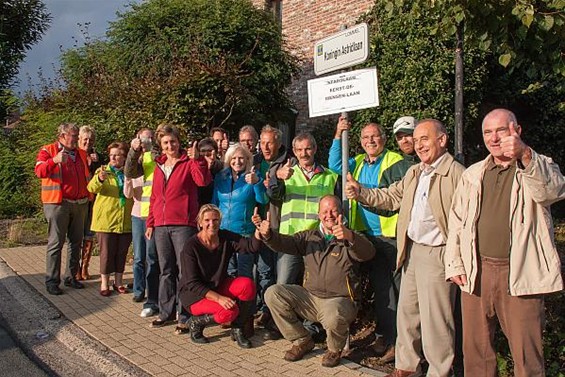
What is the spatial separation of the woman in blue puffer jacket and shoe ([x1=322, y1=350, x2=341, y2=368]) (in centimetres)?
128

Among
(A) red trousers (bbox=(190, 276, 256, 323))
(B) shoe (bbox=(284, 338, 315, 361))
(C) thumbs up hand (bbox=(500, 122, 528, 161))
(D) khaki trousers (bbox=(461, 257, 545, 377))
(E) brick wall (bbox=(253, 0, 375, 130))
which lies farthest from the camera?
(E) brick wall (bbox=(253, 0, 375, 130))

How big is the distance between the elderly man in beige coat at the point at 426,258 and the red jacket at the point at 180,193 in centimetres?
211

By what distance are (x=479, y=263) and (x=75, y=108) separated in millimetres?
9661

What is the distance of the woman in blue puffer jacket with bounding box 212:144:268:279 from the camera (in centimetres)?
542

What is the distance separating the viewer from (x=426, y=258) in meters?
3.99

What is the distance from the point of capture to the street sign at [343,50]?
14.3 feet

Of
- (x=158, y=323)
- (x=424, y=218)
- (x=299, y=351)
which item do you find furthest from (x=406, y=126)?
(x=158, y=323)

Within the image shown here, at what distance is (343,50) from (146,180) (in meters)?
2.75

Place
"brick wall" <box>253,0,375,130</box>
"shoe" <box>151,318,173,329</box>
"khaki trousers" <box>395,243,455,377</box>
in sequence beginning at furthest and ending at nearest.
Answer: "brick wall" <box>253,0,375,130</box> → "shoe" <box>151,318,173,329</box> → "khaki trousers" <box>395,243,455,377</box>

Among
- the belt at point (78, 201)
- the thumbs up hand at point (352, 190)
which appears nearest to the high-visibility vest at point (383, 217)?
the thumbs up hand at point (352, 190)

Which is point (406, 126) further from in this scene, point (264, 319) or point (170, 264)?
point (170, 264)

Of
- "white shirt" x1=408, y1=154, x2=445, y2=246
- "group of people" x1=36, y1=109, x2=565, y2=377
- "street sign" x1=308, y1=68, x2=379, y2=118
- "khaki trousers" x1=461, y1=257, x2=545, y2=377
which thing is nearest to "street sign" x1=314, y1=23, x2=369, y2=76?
"street sign" x1=308, y1=68, x2=379, y2=118

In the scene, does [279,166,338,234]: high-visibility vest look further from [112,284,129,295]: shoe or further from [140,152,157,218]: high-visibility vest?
[112,284,129,295]: shoe

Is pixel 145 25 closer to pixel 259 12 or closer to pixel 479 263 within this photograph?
pixel 259 12
